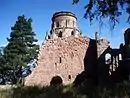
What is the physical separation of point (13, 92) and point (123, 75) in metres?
15.5

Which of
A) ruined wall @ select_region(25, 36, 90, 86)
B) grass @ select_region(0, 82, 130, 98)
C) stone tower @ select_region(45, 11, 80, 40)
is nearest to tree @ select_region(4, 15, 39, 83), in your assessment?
stone tower @ select_region(45, 11, 80, 40)

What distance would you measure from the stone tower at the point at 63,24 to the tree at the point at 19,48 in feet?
15.3

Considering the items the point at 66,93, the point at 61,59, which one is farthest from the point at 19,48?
the point at 66,93

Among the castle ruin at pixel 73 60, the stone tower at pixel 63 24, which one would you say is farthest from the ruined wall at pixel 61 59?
the stone tower at pixel 63 24

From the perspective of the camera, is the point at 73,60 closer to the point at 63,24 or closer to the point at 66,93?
the point at 66,93

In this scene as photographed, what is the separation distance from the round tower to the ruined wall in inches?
673

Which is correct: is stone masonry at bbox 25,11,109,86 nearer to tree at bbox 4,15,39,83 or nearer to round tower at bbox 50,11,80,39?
tree at bbox 4,15,39,83

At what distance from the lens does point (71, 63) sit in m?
29.2

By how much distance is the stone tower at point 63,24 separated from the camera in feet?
154

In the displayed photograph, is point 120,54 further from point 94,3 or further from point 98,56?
point 94,3

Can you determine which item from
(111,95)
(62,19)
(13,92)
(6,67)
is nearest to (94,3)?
(111,95)

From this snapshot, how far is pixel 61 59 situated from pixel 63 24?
19237 mm

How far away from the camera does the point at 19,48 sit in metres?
41.4

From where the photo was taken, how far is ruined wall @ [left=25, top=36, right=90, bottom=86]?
28500 mm
